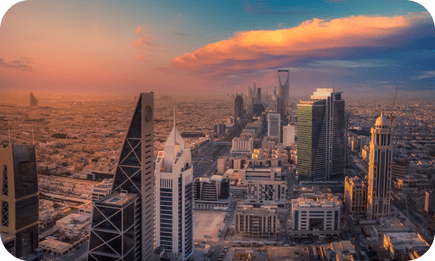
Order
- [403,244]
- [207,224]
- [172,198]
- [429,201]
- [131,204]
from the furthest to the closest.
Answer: [207,224] → [429,201] → [403,244] → [172,198] → [131,204]

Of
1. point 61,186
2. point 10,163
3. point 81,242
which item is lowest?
point 81,242

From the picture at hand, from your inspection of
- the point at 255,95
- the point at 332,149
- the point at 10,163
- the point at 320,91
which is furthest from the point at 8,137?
the point at 332,149

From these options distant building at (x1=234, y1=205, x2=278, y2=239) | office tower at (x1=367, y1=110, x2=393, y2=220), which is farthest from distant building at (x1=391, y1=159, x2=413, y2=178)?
distant building at (x1=234, y1=205, x2=278, y2=239)

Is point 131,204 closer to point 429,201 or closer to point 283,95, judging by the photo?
point 429,201

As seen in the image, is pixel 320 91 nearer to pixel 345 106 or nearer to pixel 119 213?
pixel 345 106

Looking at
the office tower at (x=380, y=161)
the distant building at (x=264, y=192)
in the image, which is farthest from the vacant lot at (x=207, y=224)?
the office tower at (x=380, y=161)

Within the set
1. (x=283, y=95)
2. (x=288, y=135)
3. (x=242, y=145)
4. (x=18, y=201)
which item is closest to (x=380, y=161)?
(x=283, y=95)

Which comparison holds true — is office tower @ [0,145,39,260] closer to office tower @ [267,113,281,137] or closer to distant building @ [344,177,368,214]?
distant building @ [344,177,368,214]
